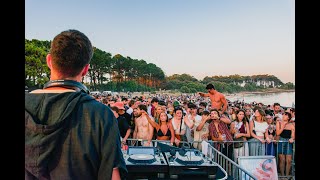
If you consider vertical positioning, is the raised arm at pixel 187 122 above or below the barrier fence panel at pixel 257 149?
above

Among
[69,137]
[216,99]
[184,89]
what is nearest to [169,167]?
[69,137]

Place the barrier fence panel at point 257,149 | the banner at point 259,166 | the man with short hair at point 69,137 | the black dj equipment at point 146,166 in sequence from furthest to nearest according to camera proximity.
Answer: the barrier fence panel at point 257,149 < the banner at point 259,166 < the black dj equipment at point 146,166 < the man with short hair at point 69,137

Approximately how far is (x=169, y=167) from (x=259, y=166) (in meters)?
1.33

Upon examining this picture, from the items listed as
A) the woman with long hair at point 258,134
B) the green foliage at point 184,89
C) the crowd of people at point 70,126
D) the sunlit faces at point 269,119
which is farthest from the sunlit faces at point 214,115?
the crowd of people at point 70,126

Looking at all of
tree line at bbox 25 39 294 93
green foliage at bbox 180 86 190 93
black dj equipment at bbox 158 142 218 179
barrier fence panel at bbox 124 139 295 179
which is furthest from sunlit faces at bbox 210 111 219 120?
green foliage at bbox 180 86 190 93

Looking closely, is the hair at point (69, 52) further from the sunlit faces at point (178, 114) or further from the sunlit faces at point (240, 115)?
the sunlit faces at point (240, 115)

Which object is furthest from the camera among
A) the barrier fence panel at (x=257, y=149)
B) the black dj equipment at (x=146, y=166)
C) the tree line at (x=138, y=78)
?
the tree line at (x=138, y=78)

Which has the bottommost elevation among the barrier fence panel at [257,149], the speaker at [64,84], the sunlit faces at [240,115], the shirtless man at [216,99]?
the barrier fence panel at [257,149]

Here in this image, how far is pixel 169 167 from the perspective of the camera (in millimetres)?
1611

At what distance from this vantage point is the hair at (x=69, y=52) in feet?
2.57

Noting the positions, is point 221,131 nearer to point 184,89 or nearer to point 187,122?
point 187,122

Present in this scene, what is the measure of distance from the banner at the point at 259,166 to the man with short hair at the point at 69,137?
2.03 meters
